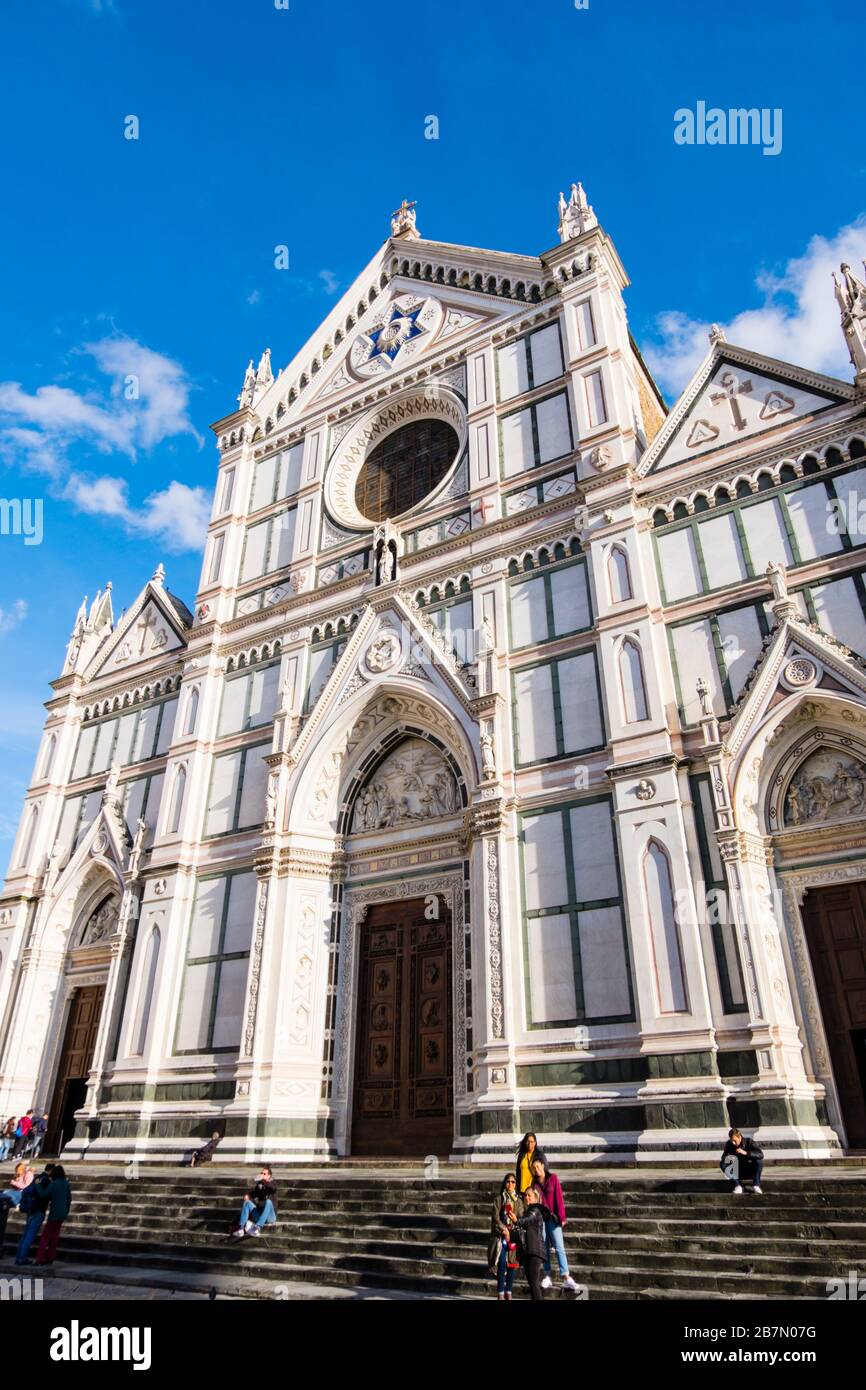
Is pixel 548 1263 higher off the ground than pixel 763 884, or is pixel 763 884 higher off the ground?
pixel 763 884

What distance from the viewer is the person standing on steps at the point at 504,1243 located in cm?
816

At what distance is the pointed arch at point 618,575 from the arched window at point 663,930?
4.71m

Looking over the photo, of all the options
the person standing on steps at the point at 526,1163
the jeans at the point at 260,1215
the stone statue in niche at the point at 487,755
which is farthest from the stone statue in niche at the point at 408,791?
the person standing on steps at the point at 526,1163

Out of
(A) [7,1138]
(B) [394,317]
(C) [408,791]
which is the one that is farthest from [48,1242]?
(B) [394,317]

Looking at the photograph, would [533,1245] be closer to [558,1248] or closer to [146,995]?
[558,1248]

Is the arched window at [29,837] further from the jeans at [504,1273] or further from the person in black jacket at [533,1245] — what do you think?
the person in black jacket at [533,1245]

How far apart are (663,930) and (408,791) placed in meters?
6.54

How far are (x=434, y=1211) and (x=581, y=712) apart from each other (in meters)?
8.32

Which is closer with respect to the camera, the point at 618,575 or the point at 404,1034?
the point at 404,1034

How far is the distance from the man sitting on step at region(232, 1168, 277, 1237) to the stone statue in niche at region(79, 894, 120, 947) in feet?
35.5

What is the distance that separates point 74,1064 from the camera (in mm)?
20438
